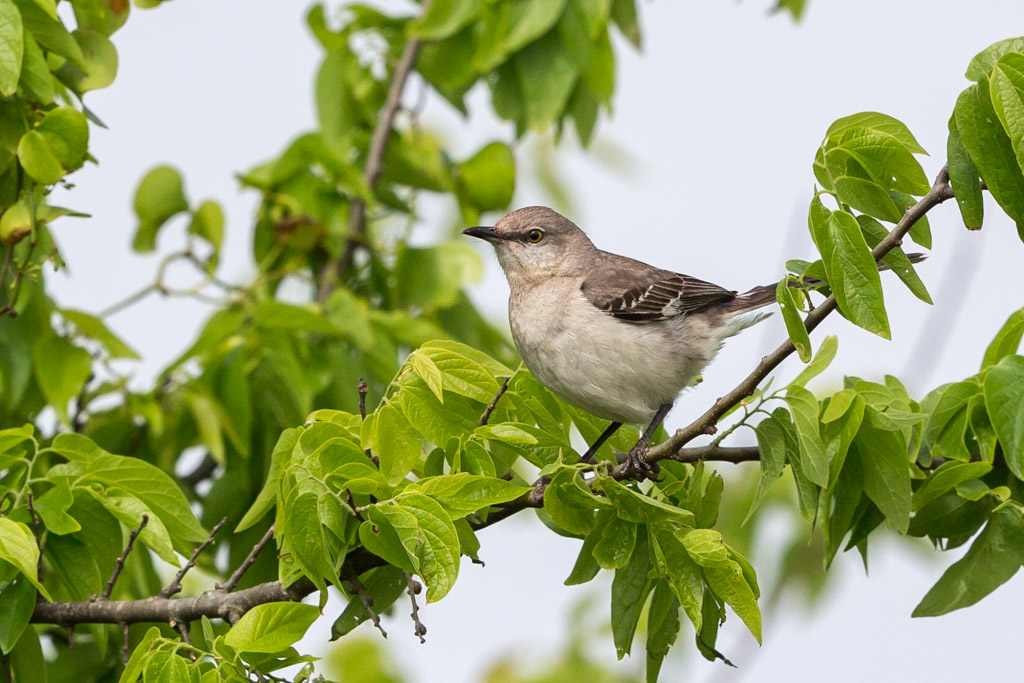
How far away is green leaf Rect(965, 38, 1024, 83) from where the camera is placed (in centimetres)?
317

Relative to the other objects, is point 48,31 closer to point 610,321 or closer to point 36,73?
point 36,73

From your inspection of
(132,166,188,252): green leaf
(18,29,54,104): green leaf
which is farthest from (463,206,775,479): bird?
(18,29,54,104): green leaf

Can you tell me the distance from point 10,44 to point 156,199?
258 centimetres

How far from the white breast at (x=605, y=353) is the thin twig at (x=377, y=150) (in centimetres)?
185

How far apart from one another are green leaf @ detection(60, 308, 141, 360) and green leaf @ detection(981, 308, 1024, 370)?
380 cm

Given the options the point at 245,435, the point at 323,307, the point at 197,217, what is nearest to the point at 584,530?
the point at 245,435

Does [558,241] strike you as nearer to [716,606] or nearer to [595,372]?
[595,372]

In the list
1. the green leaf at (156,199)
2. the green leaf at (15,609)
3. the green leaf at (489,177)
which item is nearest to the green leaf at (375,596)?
the green leaf at (15,609)

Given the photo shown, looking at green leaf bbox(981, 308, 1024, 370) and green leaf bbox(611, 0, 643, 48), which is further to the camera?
green leaf bbox(611, 0, 643, 48)

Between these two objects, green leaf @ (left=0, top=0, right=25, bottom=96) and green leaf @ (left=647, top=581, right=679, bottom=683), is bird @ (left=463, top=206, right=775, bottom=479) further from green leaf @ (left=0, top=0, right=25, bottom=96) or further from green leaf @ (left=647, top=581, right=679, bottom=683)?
green leaf @ (left=0, top=0, right=25, bottom=96)

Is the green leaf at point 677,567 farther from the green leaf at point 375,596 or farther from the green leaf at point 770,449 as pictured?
the green leaf at point 375,596

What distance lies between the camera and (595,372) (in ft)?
15.4

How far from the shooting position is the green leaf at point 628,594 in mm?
3578

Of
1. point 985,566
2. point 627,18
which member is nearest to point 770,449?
point 985,566
